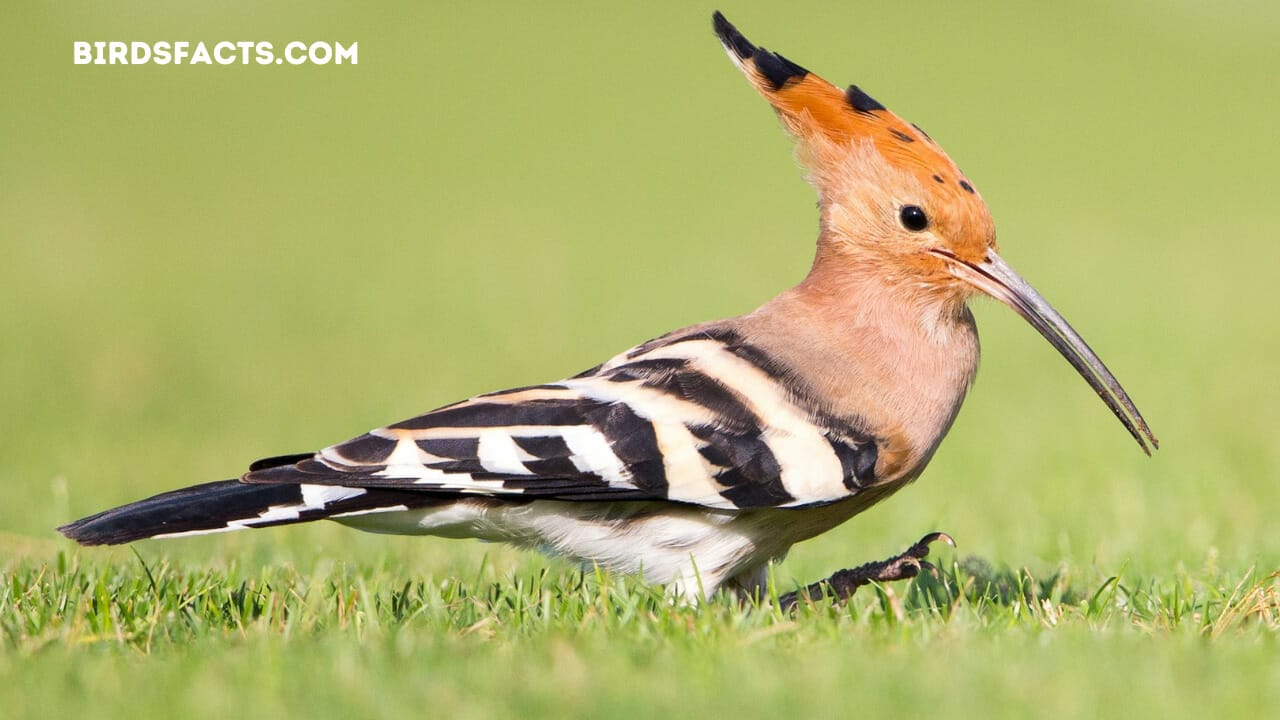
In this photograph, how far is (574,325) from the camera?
10.4 meters

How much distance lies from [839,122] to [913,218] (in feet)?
1.04

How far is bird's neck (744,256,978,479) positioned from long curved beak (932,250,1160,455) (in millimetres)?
101

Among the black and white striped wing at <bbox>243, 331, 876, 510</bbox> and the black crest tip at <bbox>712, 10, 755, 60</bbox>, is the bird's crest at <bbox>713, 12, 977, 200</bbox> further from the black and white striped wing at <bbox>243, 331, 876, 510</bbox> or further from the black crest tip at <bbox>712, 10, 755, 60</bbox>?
the black and white striped wing at <bbox>243, 331, 876, 510</bbox>

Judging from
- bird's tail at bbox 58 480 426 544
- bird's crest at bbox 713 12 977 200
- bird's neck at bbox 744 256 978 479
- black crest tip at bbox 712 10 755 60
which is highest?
black crest tip at bbox 712 10 755 60

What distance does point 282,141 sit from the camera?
1916 cm

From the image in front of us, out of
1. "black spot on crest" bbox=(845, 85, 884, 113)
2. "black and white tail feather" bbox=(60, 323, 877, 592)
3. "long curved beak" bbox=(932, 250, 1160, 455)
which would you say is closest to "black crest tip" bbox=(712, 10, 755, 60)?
"black spot on crest" bbox=(845, 85, 884, 113)

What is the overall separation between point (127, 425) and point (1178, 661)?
6474 millimetres

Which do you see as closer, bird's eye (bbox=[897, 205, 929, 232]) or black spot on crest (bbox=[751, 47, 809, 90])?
bird's eye (bbox=[897, 205, 929, 232])

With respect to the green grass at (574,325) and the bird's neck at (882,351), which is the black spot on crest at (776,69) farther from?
the green grass at (574,325)

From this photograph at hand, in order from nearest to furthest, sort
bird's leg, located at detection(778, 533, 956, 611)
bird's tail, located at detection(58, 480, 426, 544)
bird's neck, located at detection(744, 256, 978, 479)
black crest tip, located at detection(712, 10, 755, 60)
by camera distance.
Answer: bird's tail, located at detection(58, 480, 426, 544) < bird's neck, located at detection(744, 256, 978, 479) < bird's leg, located at detection(778, 533, 956, 611) < black crest tip, located at detection(712, 10, 755, 60)

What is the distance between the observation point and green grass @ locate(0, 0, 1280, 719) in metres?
3.04

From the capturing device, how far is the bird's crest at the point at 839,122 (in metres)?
3.99

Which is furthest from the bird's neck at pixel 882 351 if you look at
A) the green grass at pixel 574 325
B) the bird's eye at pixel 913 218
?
the green grass at pixel 574 325

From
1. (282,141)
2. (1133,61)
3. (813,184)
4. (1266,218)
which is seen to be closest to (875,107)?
(813,184)
